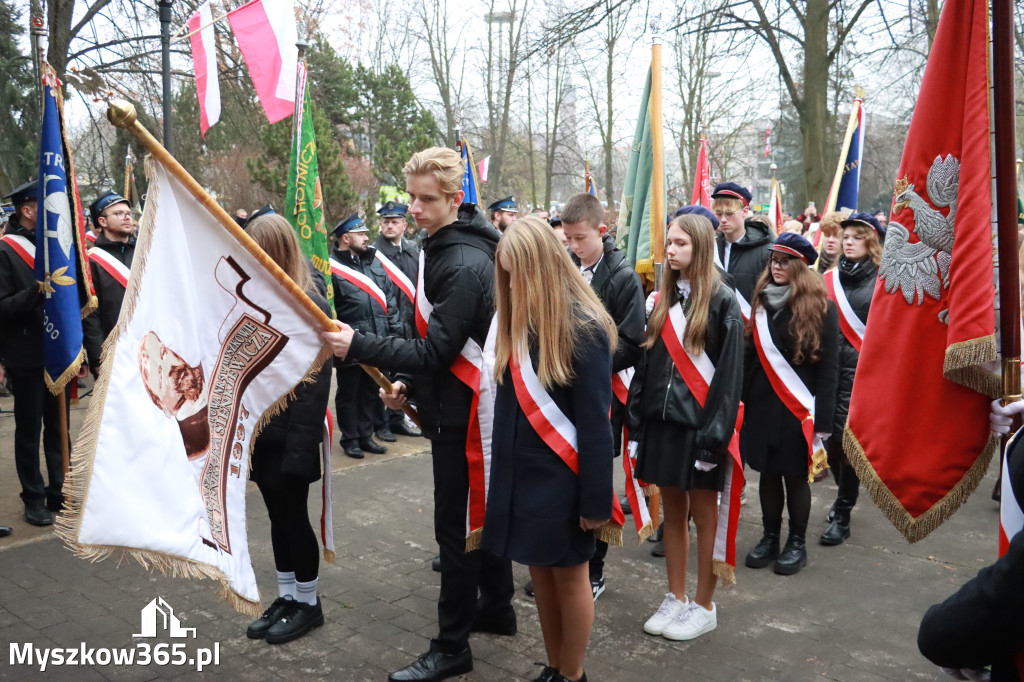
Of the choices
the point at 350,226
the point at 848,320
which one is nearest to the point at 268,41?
the point at 350,226

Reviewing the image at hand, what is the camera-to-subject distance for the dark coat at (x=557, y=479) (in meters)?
3.24

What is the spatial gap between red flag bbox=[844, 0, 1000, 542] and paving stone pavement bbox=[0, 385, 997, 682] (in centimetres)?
158

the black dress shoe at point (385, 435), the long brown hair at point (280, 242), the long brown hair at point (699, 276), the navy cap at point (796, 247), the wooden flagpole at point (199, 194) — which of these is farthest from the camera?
the black dress shoe at point (385, 435)

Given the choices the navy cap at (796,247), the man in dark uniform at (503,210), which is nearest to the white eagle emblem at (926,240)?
the navy cap at (796,247)

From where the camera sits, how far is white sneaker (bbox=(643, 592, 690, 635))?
428cm

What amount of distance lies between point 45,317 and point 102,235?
929 mm

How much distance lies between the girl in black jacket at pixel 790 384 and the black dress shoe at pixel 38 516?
457 cm

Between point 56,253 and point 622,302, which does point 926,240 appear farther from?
point 56,253

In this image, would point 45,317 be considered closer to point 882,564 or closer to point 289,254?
point 289,254

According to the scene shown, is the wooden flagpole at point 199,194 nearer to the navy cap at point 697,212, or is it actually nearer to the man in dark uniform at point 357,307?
the navy cap at point 697,212

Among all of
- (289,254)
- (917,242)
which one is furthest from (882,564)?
(289,254)

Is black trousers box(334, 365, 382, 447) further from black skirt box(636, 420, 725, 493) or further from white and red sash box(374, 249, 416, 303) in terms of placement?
black skirt box(636, 420, 725, 493)

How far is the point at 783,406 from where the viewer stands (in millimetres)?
5195

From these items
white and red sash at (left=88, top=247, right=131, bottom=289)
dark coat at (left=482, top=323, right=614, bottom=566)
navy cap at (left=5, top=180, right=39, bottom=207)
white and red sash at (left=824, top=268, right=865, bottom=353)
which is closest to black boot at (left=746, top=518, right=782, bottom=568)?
white and red sash at (left=824, top=268, right=865, bottom=353)
